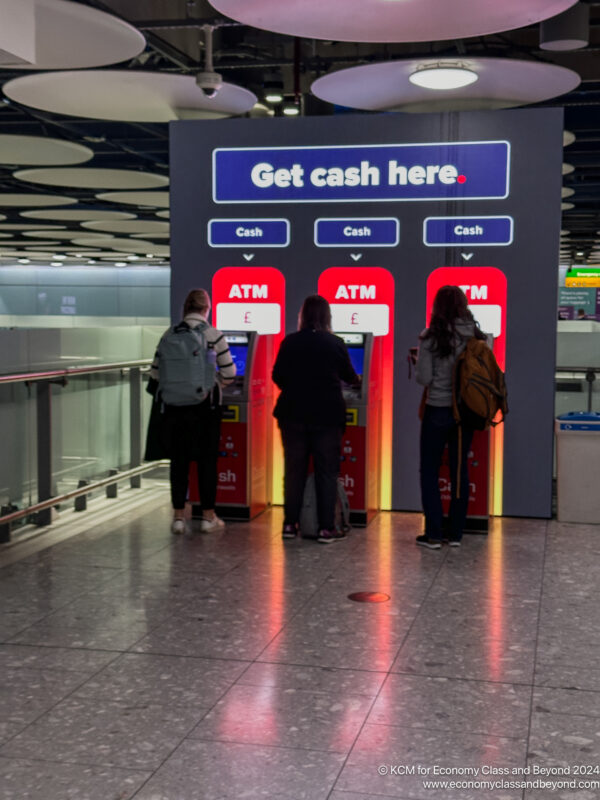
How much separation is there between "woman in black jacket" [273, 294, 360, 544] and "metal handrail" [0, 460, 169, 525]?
1.62 metres

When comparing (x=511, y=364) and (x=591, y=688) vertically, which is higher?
(x=511, y=364)

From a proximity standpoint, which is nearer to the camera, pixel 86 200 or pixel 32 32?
pixel 32 32

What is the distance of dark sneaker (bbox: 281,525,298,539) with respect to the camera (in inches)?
228

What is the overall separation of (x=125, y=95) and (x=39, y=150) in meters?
3.14

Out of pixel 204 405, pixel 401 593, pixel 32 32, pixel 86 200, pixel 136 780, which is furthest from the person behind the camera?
pixel 86 200

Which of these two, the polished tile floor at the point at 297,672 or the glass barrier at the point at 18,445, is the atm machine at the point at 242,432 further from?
the glass barrier at the point at 18,445

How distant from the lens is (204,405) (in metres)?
5.77

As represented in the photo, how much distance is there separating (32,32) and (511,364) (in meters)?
3.66

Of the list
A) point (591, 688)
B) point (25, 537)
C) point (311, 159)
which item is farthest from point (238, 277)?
point (591, 688)

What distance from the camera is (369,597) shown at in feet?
15.0

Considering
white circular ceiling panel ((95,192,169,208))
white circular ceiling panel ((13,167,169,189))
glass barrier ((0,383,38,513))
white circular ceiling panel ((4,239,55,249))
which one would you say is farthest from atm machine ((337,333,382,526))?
white circular ceiling panel ((4,239,55,249))

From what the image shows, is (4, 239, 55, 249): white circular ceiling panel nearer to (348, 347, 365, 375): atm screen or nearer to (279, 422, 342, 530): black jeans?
(348, 347, 365, 375): atm screen

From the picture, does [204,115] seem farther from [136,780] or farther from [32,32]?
[136,780]

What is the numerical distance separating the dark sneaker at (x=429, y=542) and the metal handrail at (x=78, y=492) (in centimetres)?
241
